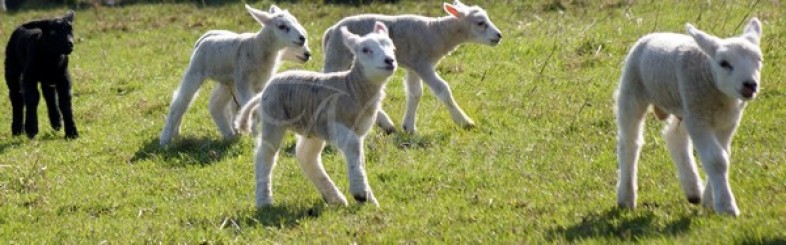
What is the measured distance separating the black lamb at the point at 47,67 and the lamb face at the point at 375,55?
521cm

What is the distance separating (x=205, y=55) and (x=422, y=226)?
5.16m

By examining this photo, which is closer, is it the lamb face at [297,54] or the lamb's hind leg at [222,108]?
the lamb face at [297,54]

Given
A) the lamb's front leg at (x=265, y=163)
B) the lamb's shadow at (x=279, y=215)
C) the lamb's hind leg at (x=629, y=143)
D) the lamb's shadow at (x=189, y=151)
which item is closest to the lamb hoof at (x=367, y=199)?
the lamb's shadow at (x=279, y=215)

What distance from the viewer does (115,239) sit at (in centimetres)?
831

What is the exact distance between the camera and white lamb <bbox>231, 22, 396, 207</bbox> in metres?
8.23

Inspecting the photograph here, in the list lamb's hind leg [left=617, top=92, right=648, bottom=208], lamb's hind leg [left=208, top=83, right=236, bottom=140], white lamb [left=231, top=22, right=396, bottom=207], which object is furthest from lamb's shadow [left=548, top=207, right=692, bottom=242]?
lamb's hind leg [left=208, top=83, right=236, bottom=140]

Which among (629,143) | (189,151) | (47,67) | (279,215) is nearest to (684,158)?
(629,143)

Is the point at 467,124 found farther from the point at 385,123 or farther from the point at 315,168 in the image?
the point at 315,168

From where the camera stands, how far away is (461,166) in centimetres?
948

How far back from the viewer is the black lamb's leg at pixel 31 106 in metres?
13.1

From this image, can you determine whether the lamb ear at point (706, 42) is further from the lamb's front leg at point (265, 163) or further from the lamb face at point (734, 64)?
the lamb's front leg at point (265, 163)

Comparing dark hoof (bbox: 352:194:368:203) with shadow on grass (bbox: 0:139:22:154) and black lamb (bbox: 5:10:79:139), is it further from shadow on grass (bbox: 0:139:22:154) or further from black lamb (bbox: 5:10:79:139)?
shadow on grass (bbox: 0:139:22:154)

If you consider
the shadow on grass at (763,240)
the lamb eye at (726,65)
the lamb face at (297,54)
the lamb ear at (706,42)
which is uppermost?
the lamb ear at (706,42)

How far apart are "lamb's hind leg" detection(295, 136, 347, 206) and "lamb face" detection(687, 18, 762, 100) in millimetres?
2739
